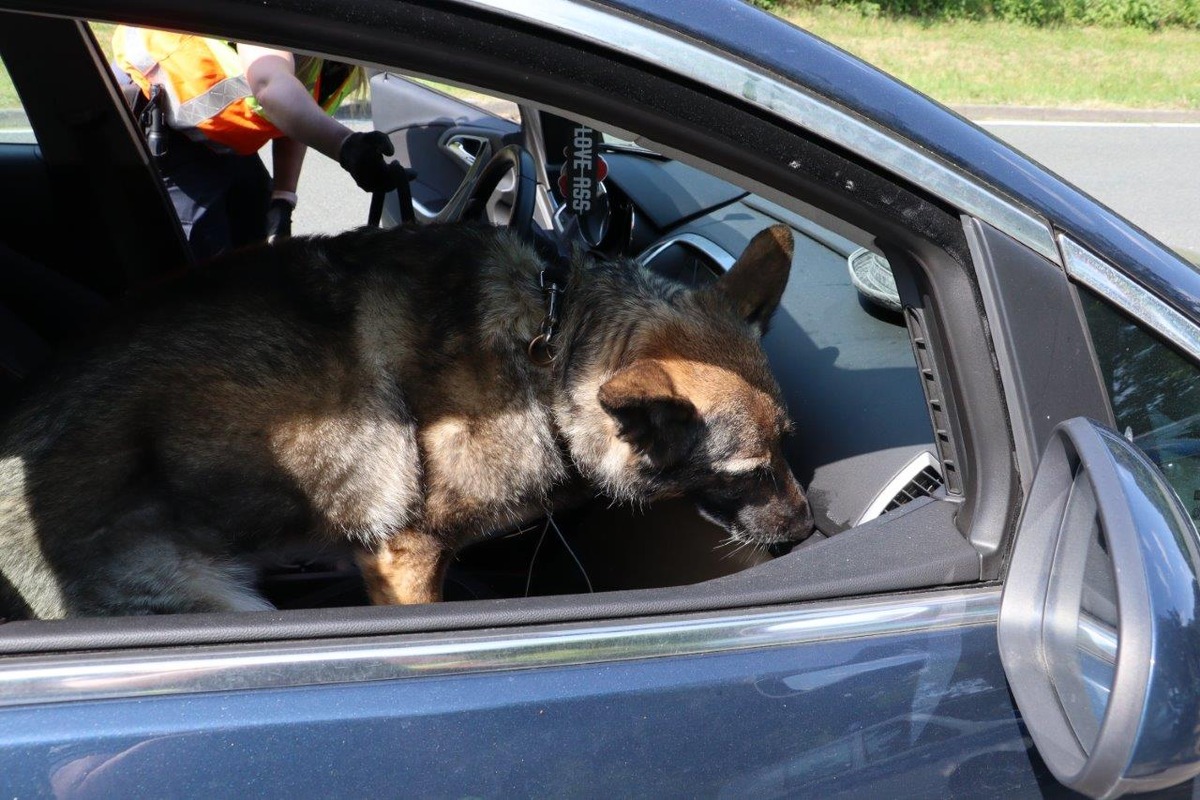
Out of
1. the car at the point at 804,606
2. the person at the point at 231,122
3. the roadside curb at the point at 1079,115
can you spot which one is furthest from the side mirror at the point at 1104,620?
the roadside curb at the point at 1079,115

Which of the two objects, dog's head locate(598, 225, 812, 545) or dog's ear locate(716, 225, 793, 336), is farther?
dog's ear locate(716, 225, 793, 336)

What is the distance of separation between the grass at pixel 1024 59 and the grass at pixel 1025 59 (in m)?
0.02

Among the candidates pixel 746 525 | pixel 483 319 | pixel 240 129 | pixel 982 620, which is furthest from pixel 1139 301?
pixel 240 129

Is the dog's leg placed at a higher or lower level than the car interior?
lower

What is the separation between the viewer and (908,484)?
1.87m

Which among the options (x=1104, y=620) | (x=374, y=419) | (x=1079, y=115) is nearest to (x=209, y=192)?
(x=374, y=419)

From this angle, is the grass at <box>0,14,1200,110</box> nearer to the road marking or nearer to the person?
the road marking

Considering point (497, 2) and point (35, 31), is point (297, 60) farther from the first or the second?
point (497, 2)

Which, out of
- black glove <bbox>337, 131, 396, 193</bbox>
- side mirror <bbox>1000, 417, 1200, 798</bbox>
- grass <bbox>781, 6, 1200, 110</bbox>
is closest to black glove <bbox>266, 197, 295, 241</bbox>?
black glove <bbox>337, 131, 396, 193</bbox>

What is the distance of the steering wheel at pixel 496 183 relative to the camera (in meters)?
2.98

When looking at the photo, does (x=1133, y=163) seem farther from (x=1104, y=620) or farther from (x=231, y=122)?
(x=1104, y=620)

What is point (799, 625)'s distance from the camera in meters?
1.31

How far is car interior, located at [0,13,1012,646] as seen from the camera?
137 centimetres

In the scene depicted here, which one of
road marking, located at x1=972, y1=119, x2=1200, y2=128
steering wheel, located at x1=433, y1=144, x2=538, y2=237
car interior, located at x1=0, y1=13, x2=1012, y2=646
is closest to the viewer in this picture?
car interior, located at x1=0, y1=13, x2=1012, y2=646
